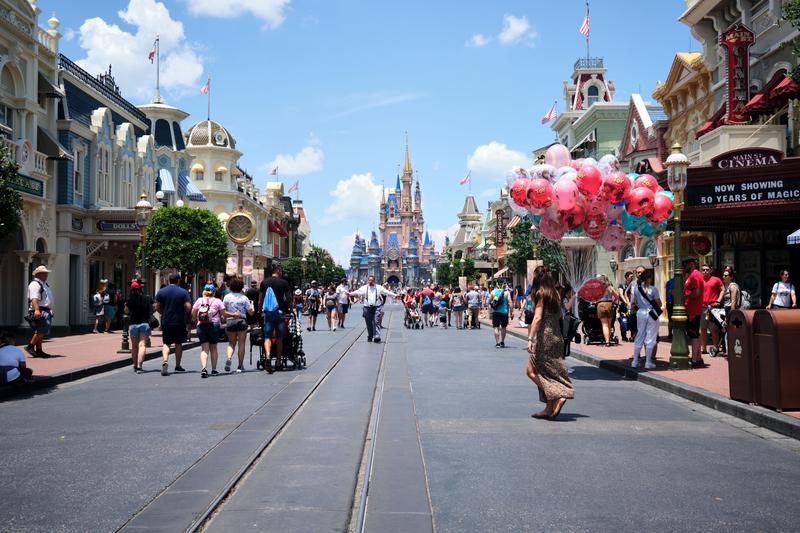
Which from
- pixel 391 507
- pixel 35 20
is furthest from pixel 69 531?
pixel 35 20

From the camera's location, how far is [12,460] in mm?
6973

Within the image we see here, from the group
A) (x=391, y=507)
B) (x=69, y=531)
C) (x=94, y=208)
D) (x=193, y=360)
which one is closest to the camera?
(x=69, y=531)

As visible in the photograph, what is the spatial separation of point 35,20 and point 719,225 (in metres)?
22.1

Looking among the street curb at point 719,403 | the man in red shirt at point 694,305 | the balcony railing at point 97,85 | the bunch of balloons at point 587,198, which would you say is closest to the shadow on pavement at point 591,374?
the street curb at point 719,403

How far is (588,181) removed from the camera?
44.6ft

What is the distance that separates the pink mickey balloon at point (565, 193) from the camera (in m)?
13.6

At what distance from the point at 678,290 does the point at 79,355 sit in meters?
12.4

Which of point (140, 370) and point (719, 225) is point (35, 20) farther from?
point (719, 225)

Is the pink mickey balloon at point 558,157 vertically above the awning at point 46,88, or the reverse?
the awning at point 46,88

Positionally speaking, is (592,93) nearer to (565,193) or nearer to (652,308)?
A: (565,193)

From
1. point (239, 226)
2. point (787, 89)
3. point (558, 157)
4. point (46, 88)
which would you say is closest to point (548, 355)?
point (558, 157)

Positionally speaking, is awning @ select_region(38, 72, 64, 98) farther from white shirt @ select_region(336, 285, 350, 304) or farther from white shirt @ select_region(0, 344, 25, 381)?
white shirt @ select_region(0, 344, 25, 381)

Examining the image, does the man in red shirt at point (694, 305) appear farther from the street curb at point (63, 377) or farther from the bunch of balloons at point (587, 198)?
the street curb at point (63, 377)

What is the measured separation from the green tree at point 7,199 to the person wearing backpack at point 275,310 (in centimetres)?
432
